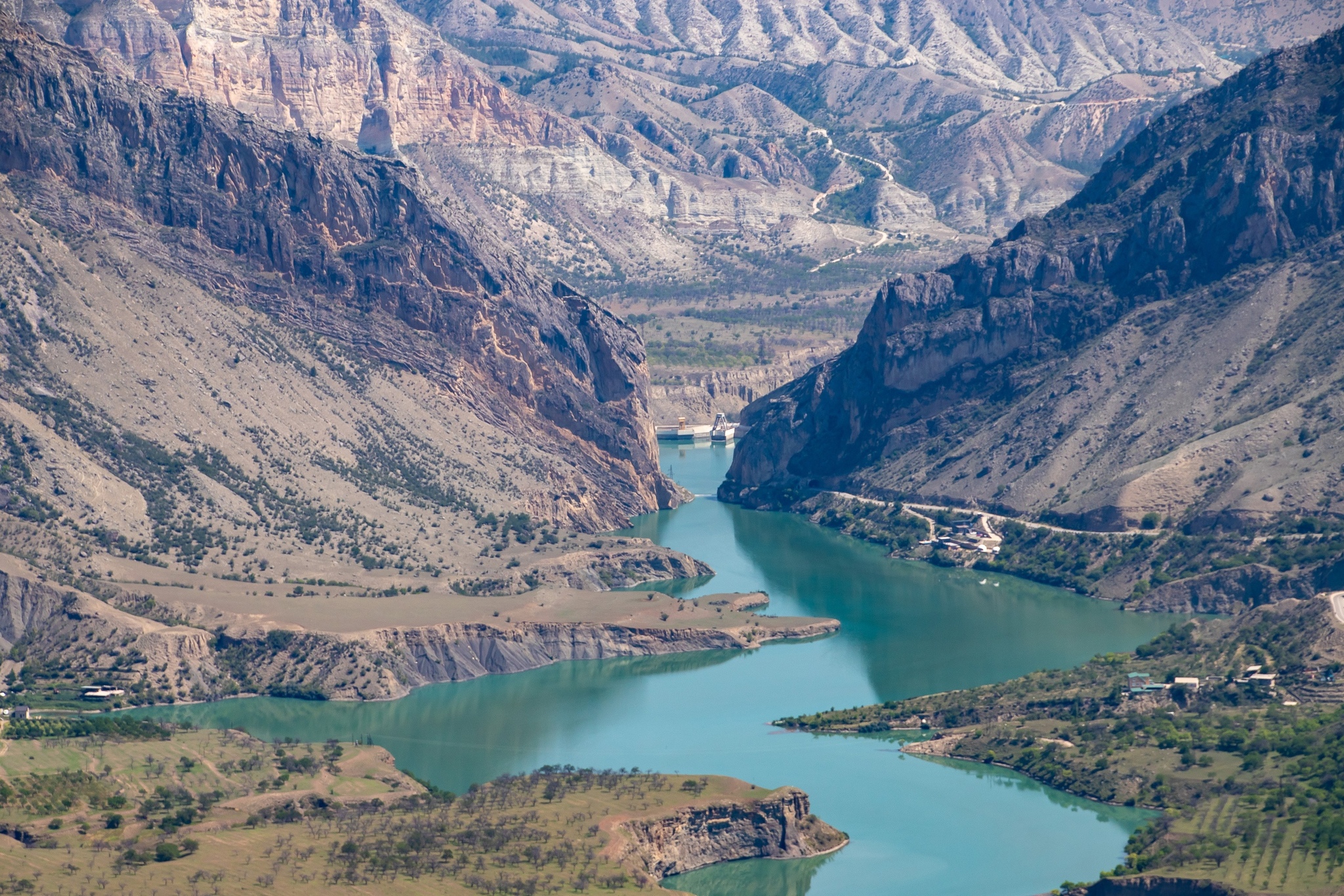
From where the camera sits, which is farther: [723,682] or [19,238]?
[19,238]

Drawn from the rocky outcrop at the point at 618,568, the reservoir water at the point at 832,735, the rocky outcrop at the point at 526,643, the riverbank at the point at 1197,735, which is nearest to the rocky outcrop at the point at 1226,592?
the reservoir water at the point at 832,735

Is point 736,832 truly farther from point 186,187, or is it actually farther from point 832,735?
point 186,187

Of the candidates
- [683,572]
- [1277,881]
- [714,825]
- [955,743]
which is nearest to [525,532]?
[683,572]

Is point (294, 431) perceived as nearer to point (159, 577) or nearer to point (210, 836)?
point (159, 577)

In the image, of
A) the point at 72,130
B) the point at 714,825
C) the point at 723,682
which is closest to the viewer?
the point at 714,825

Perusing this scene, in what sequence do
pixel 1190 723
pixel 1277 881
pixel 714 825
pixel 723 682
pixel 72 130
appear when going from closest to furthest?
pixel 1277 881, pixel 714 825, pixel 1190 723, pixel 723 682, pixel 72 130
